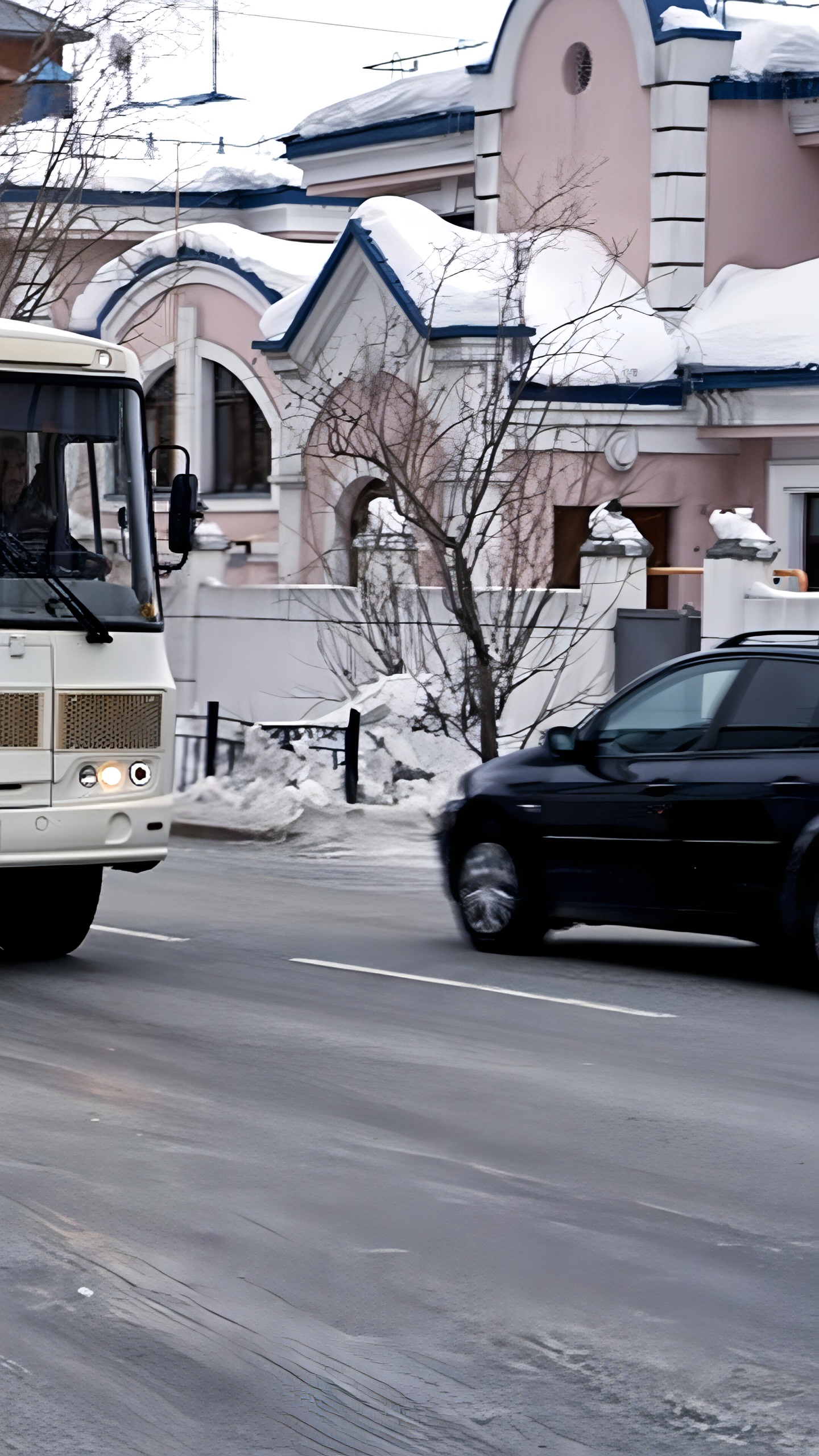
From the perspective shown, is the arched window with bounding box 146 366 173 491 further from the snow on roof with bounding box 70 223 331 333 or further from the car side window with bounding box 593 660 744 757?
the car side window with bounding box 593 660 744 757

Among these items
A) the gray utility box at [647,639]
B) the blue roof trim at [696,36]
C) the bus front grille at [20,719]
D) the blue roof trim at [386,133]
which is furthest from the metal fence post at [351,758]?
the blue roof trim at [386,133]

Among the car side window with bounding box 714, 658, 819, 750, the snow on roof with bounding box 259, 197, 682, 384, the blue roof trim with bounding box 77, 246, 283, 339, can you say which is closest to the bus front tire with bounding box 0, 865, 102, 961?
the car side window with bounding box 714, 658, 819, 750

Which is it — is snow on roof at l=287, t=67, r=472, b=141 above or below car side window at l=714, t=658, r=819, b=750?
above

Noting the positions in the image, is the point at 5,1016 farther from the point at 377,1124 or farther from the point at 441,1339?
the point at 441,1339

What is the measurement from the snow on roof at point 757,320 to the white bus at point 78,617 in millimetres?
13810

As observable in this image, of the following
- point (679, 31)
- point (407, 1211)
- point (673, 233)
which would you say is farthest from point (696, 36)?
point (407, 1211)

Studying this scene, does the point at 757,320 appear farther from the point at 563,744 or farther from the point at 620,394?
the point at 563,744

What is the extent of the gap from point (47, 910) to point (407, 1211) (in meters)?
5.69

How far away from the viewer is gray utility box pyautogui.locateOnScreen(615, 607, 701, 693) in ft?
68.6

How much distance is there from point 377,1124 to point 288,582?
20555mm

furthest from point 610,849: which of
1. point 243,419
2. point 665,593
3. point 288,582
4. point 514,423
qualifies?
→ point 243,419

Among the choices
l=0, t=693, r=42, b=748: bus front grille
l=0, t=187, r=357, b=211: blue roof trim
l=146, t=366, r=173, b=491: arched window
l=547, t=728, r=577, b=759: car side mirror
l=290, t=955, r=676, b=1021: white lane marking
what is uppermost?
l=0, t=187, r=357, b=211: blue roof trim

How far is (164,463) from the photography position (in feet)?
113

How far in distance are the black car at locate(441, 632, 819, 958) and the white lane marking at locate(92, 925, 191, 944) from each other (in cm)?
167
